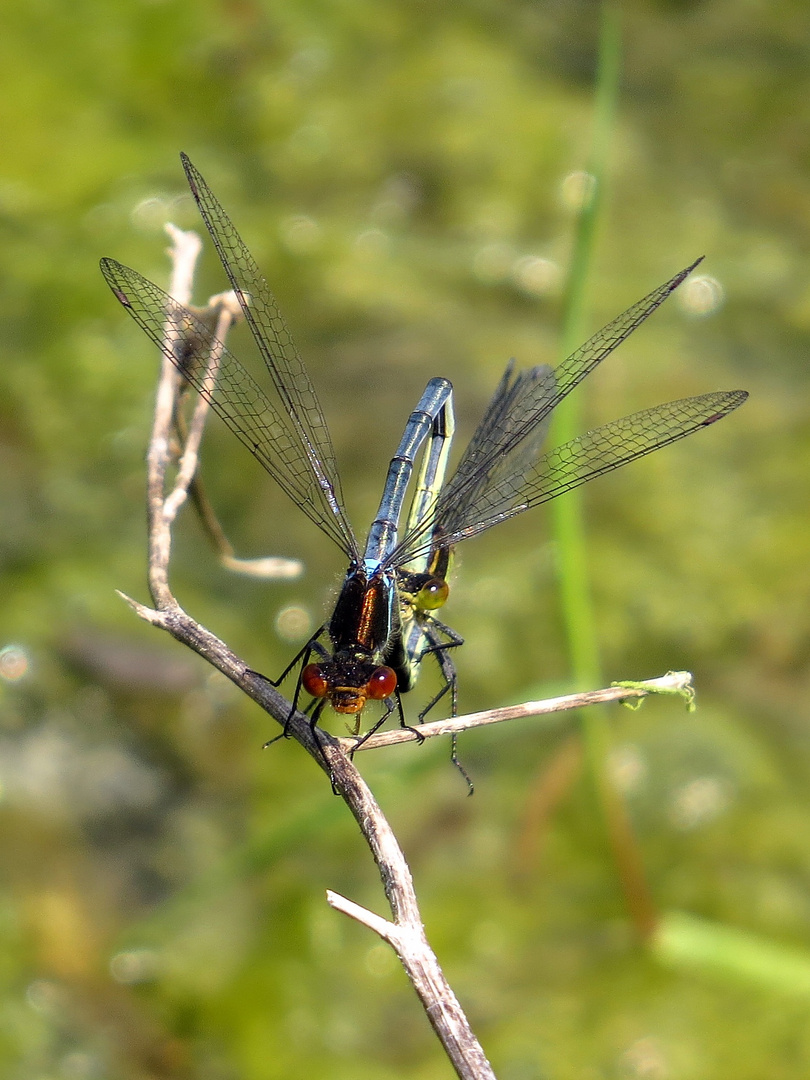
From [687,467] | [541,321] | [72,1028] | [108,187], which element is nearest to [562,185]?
[541,321]

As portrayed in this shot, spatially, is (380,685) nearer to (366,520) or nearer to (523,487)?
(523,487)

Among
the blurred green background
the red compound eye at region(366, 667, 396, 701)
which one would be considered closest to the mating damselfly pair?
the red compound eye at region(366, 667, 396, 701)

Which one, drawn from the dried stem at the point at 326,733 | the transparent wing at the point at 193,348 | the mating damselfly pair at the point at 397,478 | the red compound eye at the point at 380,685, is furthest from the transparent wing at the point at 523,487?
the dried stem at the point at 326,733

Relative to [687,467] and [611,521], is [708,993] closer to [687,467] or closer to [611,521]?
[611,521]

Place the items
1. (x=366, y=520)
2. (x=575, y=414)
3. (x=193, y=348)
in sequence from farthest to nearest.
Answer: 1. (x=366, y=520)
2. (x=575, y=414)
3. (x=193, y=348)

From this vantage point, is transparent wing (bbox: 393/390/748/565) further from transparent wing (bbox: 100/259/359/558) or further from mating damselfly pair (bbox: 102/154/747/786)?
transparent wing (bbox: 100/259/359/558)

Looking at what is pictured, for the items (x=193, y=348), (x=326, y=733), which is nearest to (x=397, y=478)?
(x=193, y=348)

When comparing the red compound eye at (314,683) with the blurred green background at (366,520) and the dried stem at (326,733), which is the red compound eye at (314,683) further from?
the blurred green background at (366,520)
